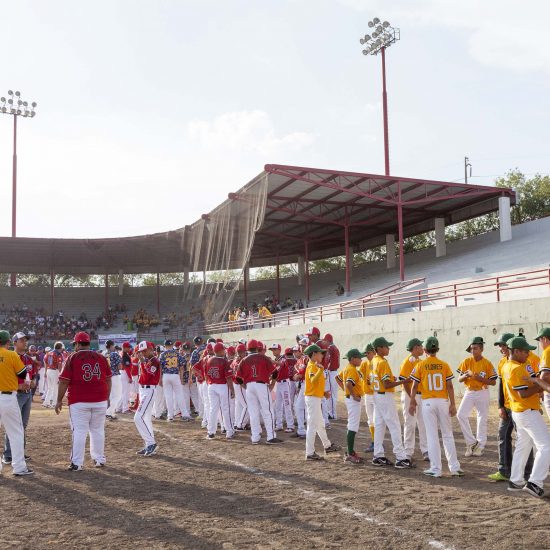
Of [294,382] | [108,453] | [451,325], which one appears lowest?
[108,453]

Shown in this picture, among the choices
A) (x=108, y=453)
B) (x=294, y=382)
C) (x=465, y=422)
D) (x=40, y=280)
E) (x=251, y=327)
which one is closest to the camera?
(x=465, y=422)

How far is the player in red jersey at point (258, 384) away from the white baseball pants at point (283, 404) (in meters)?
1.43

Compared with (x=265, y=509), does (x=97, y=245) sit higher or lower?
higher

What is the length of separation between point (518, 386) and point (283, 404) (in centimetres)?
677

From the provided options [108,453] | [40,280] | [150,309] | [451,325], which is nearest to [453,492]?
[108,453]

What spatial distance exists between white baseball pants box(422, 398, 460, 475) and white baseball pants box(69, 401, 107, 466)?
465 centimetres

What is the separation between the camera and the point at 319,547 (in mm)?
5410

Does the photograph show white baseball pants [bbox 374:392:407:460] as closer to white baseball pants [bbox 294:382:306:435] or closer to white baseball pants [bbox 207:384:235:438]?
white baseball pants [bbox 294:382:306:435]

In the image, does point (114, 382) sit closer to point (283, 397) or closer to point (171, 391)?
point (171, 391)

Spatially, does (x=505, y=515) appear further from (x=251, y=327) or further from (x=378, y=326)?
(x=251, y=327)

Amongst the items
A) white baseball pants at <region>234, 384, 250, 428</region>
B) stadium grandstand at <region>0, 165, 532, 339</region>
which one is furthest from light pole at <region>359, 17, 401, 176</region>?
white baseball pants at <region>234, 384, 250, 428</region>

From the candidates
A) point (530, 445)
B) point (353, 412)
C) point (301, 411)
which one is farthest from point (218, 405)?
point (530, 445)

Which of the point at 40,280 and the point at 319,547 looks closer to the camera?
the point at 319,547

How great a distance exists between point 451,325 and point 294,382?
22.2 feet
